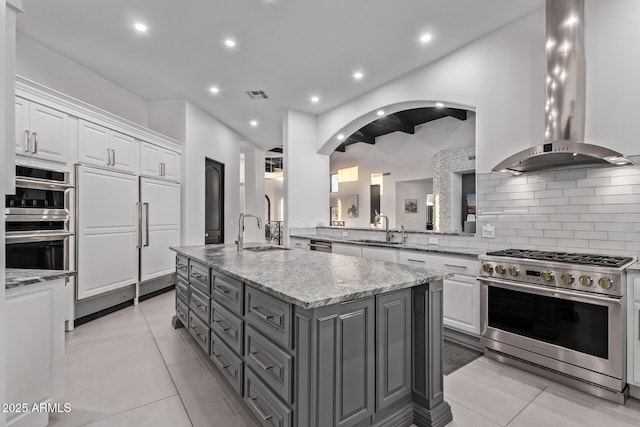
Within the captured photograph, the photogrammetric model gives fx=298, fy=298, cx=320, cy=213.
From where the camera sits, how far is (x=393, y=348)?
5.50ft

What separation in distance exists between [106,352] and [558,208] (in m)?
4.32

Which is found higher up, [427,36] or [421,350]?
[427,36]

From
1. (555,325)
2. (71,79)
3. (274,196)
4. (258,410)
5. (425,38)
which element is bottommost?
(258,410)

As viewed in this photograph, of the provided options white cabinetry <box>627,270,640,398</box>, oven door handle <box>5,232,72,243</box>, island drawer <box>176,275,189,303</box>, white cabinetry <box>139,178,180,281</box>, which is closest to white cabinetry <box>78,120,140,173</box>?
white cabinetry <box>139,178,180,281</box>

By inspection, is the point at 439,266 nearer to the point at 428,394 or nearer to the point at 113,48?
the point at 428,394

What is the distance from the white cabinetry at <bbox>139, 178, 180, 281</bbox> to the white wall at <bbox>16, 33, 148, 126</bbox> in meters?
1.35

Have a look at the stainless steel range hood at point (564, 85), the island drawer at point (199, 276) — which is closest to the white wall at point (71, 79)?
the island drawer at point (199, 276)

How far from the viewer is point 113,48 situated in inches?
141

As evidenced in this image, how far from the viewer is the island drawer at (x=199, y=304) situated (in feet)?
7.90

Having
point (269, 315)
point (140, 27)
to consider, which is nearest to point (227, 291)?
point (269, 315)

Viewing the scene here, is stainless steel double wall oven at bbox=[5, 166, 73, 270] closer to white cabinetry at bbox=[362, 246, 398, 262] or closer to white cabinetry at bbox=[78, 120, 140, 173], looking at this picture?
white cabinetry at bbox=[78, 120, 140, 173]

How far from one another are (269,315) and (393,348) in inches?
28.6

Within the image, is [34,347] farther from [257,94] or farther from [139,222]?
[257,94]

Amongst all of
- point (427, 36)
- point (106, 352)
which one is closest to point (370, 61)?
point (427, 36)
